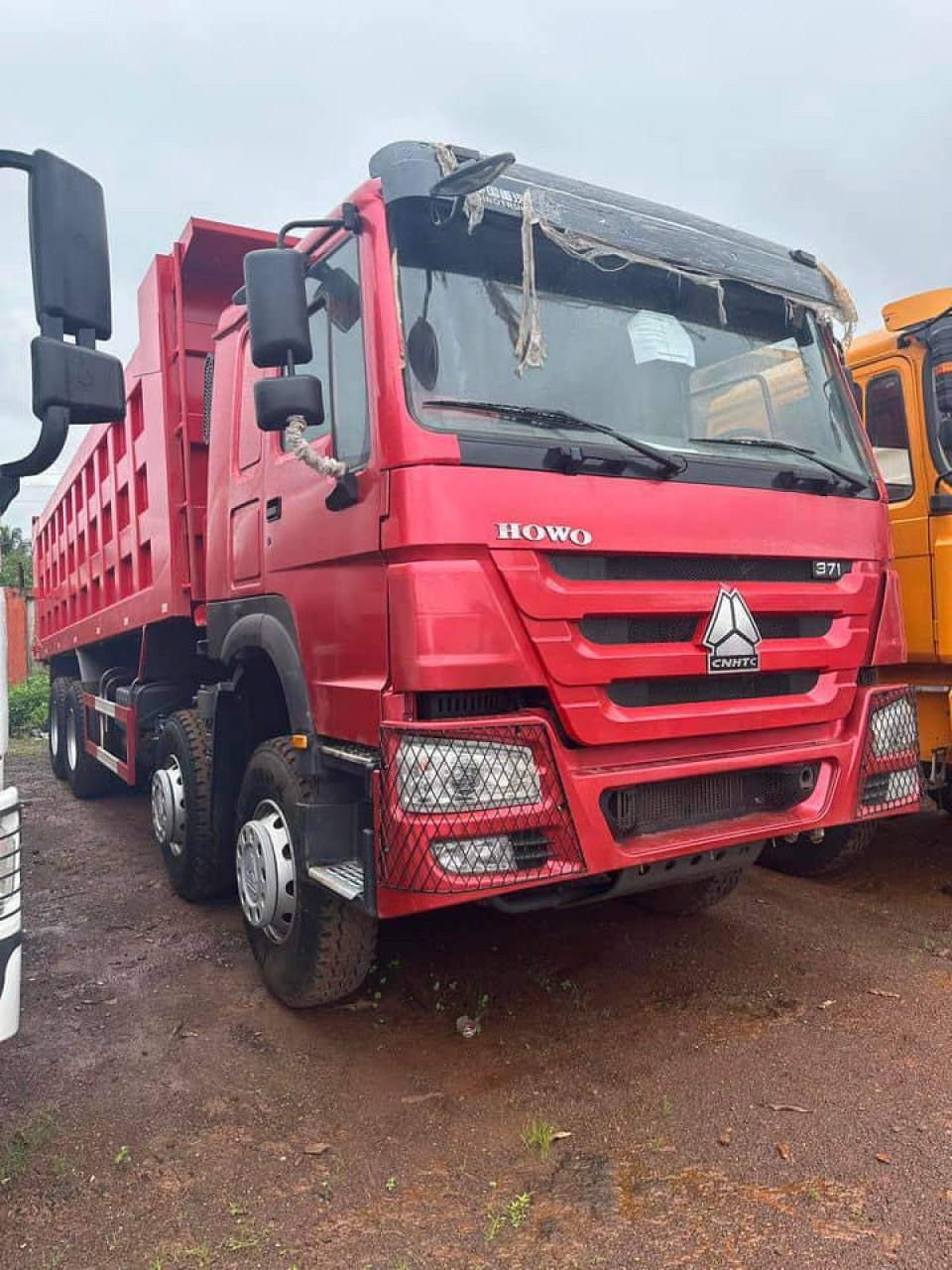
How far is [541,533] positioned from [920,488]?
262cm

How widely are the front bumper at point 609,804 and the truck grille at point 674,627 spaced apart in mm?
310

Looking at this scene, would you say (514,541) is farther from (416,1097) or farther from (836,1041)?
(836,1041)

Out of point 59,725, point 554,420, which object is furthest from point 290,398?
point 59,725

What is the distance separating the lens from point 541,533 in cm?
262

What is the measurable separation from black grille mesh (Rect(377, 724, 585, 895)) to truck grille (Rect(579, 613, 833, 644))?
1.27ft

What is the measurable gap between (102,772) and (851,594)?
6257 millimetres

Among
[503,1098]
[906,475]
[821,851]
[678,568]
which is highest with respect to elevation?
[906,475]

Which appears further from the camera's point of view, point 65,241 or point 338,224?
point 338,224

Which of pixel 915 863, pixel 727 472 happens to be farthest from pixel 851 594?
pixel 915 863

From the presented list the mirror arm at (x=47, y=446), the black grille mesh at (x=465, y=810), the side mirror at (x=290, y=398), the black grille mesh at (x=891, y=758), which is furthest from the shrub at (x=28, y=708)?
the black grille mesh at (x=891, y=758)

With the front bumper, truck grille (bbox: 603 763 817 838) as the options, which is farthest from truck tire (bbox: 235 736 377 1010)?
truck grille (bbox: 603 763 817 838)

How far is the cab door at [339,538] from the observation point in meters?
2.71

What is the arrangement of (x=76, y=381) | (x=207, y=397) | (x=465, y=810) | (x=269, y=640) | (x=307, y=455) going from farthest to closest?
1. (x=207, y=397)
2. (x=269, y=640)
3. (x=307, y=455)
4. (x=465, y=810)
5. (x=76, y=381)

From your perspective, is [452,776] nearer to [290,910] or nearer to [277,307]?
[290,910]
